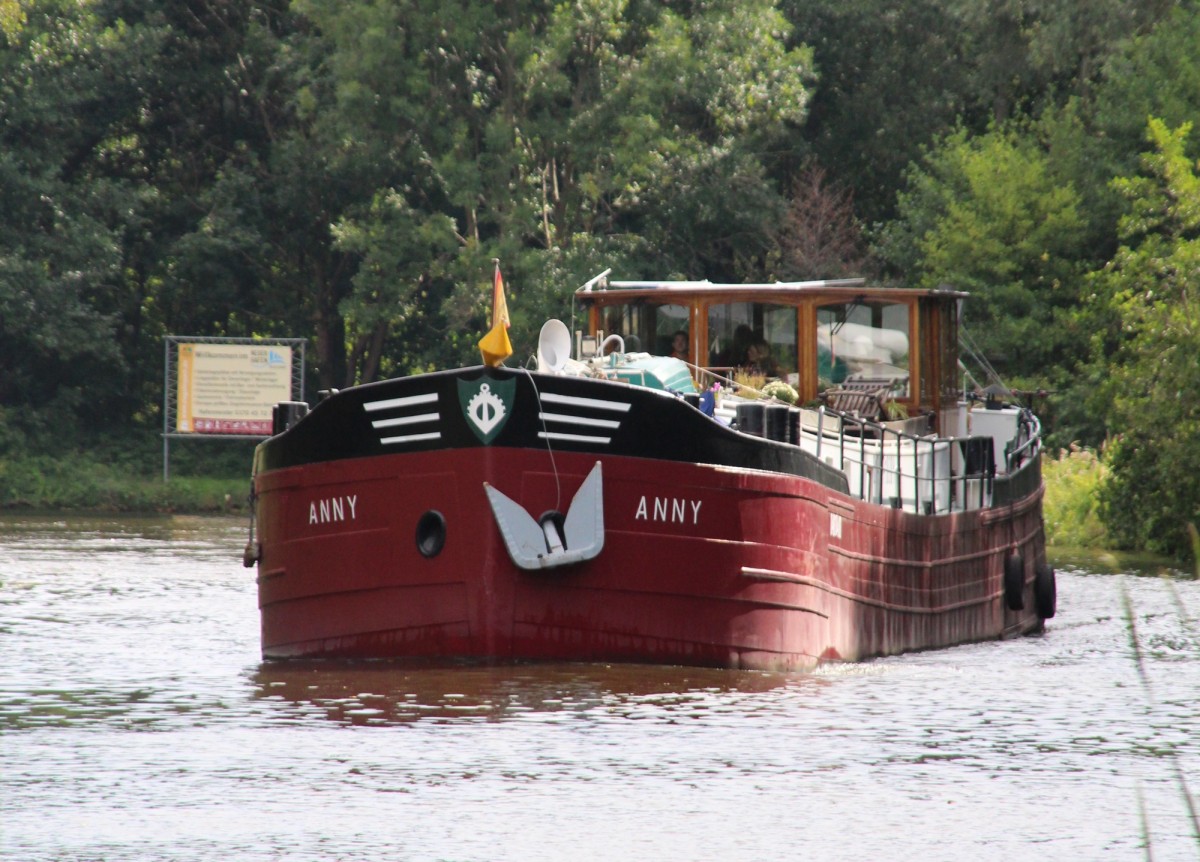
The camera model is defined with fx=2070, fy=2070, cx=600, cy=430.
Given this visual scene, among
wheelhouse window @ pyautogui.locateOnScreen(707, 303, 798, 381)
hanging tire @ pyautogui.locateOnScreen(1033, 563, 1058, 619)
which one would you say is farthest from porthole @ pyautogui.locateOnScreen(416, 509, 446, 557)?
hanging tire @ pyautogui.locateOnScreen(1033, 563, 1058, 619)

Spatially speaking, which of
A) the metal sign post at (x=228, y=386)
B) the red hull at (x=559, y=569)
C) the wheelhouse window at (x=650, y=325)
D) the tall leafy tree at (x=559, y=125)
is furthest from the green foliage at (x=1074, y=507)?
the red hull at (x=559, y=569)

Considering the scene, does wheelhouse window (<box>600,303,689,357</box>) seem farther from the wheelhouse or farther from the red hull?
the red hull

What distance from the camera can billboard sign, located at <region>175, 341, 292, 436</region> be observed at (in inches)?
1763

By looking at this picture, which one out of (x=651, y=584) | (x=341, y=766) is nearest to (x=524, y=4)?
(x=651, y=584)

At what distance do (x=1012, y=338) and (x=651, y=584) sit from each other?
28.3 metres

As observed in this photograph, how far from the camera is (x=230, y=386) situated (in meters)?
45.1

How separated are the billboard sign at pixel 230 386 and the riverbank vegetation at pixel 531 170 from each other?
169 centimetres

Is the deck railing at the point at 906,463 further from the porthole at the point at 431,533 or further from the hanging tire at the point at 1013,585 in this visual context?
the porthole at the point at 431,533

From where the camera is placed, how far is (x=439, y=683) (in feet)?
47.1

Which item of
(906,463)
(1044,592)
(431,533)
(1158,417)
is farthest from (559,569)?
(1158,417)

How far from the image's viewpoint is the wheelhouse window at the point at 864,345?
1952cm

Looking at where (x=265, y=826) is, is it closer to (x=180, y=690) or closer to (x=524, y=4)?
(x=180, y=690)

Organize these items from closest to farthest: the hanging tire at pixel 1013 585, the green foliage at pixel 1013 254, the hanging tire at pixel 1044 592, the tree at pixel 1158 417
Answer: the hanging tire at pixel 1013 585, the hanging tire at pixel 1044 592, the tree at pixel 1158 417, the green foliage at pixel 1013 254

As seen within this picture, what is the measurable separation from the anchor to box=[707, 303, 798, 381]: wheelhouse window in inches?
197
